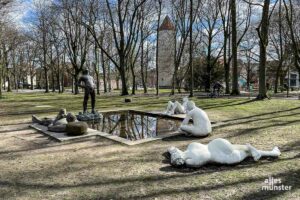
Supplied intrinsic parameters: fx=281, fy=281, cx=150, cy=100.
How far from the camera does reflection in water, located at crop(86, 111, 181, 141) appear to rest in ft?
28.5

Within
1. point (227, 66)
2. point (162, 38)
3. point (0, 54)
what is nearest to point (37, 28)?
point (0, 54)

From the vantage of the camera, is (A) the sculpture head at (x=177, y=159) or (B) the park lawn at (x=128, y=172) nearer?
(B) the park lawn at (x=128, y=172)

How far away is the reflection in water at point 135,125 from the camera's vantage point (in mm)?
8672

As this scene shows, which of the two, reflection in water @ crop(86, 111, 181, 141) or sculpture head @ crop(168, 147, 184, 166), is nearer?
sculpture head @ crop(168, 147, 184, 166)

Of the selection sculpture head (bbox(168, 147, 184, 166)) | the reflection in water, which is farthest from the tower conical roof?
sculpture head (bbox(168, 147, 184, 166))

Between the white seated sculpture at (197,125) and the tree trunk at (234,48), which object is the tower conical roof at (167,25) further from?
the white seated sculpture at (197,125)

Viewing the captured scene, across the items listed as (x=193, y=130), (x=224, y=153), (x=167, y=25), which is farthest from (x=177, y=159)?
(x=167, y=25)

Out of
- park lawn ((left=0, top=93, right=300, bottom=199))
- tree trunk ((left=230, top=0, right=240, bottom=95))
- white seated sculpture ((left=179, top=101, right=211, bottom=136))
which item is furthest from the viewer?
tree trunk ((left=230, top=0, right=240, bottom=95))

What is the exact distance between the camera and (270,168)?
5043 millimetres

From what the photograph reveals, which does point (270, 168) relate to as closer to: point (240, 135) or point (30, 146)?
point (240, 135)

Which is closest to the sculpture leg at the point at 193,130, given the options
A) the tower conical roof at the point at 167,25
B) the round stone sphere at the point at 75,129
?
the round stone sphere at the point at 75,129

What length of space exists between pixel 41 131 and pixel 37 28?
3126 centimetres

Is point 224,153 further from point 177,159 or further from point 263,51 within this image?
point 263,51

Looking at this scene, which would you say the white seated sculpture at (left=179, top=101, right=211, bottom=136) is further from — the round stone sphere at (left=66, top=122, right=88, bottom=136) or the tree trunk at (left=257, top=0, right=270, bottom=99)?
the tree trunk at (left=257, top=0, right=270, bottom=99)
